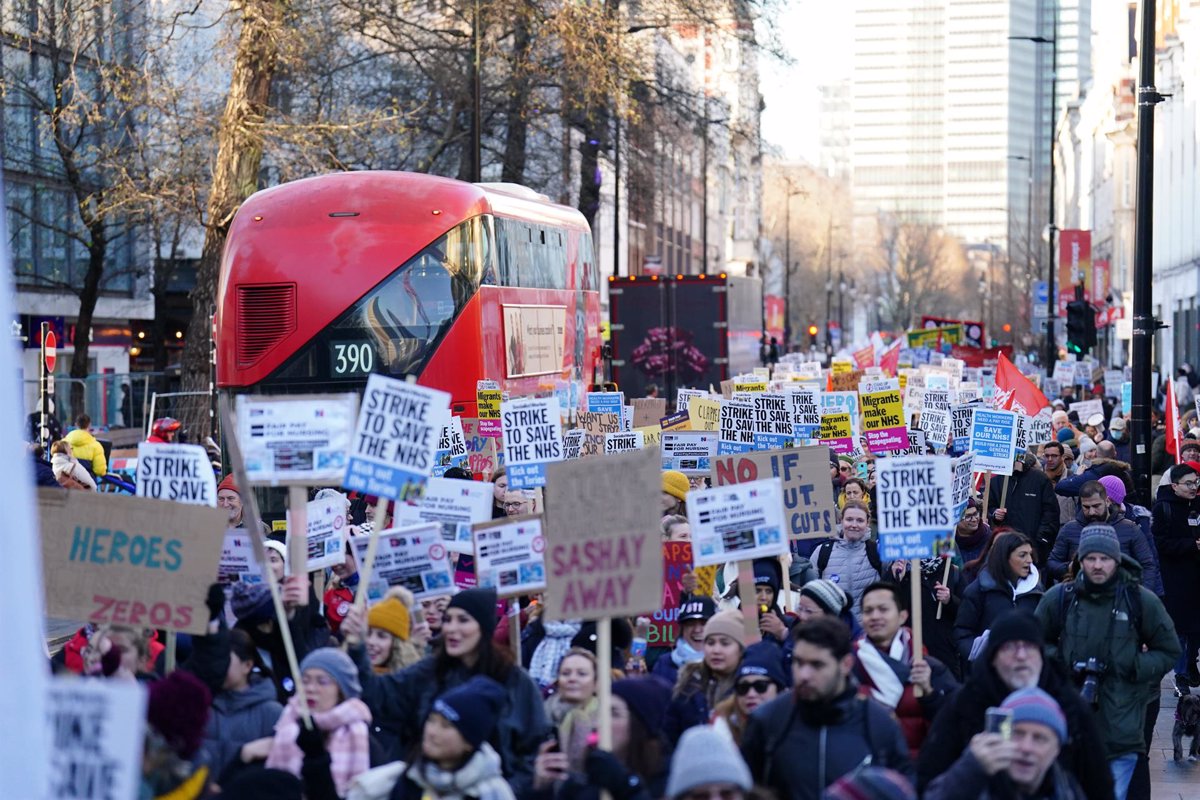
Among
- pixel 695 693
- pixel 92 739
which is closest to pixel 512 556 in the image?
pixel 695 693

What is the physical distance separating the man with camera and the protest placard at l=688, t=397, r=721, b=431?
10035 mm

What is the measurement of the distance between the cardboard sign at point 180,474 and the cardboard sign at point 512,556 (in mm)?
1463

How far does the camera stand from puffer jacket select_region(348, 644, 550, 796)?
7070mm

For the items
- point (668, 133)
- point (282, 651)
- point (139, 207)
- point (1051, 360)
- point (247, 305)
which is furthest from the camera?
point (1051, 360)

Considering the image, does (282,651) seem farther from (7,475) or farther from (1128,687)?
(7,475)

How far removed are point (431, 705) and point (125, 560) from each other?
1465mm

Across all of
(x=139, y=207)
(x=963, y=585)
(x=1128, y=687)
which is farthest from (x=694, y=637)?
(x=139, y=207)

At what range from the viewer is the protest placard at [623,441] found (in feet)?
52.0

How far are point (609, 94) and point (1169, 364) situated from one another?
2986cm

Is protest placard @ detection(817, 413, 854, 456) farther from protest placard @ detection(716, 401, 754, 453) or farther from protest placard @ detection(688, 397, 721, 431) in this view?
protest placard @ detection(688, 397, 721, 431)

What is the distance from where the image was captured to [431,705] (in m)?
7.01

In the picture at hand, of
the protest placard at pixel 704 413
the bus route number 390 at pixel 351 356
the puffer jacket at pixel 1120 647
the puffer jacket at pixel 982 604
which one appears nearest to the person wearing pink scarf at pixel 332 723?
the puffer jacket at pixel 1120 647

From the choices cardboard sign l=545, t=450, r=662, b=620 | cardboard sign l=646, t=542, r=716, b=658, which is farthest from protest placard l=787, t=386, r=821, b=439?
A: cardboard sign l=545, t=450, r=662, b=620

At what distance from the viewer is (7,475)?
383cm
